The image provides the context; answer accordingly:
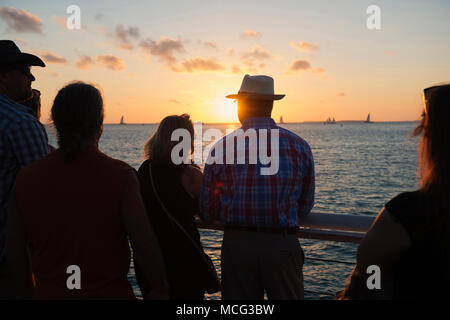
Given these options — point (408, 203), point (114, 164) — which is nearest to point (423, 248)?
point (408, 203)

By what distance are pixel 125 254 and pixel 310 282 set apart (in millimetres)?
9212

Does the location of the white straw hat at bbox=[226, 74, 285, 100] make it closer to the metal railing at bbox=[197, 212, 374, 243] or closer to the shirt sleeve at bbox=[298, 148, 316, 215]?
the shirt sleeve at bbox=[298, 148, 316, 215]

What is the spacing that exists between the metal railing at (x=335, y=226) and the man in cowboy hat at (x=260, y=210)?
0.35 ft

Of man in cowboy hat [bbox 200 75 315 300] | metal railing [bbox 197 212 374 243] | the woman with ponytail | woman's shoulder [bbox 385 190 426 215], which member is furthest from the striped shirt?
woman's shoulder [bbox 385 190 426 215]

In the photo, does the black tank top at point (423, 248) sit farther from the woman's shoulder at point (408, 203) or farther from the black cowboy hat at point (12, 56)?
the black cowboy hat at point (12, 56)

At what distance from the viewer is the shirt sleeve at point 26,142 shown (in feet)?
7.43

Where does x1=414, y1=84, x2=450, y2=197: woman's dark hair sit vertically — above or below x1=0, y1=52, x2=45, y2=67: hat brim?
below

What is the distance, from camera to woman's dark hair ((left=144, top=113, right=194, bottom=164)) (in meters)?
2.70

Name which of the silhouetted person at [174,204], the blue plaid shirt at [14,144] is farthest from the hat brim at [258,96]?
the blue plaid shirt at [14,144]

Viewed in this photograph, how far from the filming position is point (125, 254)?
1.97m

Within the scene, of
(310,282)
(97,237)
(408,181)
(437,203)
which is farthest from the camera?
(408,181)

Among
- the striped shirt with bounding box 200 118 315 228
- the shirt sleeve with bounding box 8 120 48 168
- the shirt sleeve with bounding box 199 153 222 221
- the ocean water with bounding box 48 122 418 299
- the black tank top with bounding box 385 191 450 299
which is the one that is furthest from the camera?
the ocean water with bounding box 48 122 418 299

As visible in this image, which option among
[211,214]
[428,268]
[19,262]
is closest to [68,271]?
[19,262]

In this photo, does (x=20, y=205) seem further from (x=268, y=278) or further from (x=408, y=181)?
(x=408, y=181)
